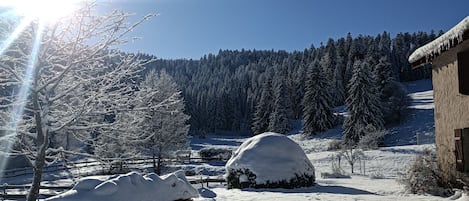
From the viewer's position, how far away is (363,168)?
28219 millimetres

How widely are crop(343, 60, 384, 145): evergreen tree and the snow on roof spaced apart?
35.3m

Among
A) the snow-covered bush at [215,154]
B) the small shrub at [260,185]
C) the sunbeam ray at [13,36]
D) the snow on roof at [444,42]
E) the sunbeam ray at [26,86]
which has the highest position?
the snow on roof at [444,42]

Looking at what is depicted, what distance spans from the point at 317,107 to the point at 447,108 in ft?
146

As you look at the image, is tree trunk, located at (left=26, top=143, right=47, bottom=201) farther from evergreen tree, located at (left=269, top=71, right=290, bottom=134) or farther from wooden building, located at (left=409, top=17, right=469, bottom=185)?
evergreen tree, located at (left=269, top=71, right=290, bottom=134)

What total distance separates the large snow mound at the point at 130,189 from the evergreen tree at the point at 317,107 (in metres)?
44.3

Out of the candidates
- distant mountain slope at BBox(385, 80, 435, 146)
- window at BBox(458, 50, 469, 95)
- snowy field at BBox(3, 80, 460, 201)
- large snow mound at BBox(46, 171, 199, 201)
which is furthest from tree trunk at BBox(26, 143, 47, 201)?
distant mountain slope at BBox(385, 80, 435, 146)

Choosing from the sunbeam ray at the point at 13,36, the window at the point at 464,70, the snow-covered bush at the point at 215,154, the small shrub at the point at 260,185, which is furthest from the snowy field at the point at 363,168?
the sunbeam ray at the point at 13,36

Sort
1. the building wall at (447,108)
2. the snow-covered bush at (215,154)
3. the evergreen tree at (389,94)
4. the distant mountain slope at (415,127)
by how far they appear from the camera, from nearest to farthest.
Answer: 1. the building wall at (447,108)
2. the snow-covered bush at (215,154)
3. the distant mountain slope at (415,127)
4. the evergreen tree at (389,94)

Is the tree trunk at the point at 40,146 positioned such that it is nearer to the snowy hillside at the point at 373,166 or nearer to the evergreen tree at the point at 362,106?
the snowy hillside at the point at 373,166

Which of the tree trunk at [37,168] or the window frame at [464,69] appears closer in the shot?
the tree trunk at [37,168]

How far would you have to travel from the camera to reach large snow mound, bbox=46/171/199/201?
8641mm

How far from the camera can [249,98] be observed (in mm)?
92125

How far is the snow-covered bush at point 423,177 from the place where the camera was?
11812 mm

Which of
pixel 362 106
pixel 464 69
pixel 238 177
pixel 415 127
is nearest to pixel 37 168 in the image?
pixel 464 69
